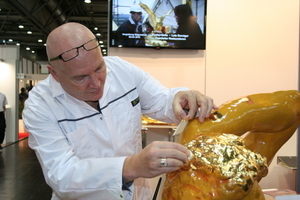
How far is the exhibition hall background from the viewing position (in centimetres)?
317

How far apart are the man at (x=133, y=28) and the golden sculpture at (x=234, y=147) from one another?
2094 millimetres

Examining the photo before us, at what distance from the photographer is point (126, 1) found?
2.99m

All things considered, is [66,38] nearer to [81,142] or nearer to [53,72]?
[53,72]

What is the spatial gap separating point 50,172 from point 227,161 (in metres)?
0.63

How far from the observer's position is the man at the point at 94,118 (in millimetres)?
942

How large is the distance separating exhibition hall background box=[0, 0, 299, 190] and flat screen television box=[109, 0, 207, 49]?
0.13 metres

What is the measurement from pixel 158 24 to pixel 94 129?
6.56 ft

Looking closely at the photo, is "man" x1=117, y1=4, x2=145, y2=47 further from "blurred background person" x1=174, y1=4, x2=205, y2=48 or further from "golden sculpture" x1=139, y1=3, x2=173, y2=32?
"blurred background person" x1=174, y1=4, x2=205, y2=48

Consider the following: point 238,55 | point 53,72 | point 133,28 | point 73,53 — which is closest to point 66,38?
point 73,53

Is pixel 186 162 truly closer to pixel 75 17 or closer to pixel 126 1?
pixel 126 1

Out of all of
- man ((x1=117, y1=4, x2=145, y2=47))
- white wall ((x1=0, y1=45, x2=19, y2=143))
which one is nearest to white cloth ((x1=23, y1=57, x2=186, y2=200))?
man ((x1=117, y1=4, x2=145, y2=47))

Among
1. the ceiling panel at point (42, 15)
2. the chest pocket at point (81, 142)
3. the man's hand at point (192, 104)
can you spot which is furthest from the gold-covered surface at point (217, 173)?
the ceiling panel at point (42, 15)

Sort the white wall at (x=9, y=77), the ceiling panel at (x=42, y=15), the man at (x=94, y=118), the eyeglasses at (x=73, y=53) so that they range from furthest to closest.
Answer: the white wall at (x=9, y=77) → the ceiling panel at (x=42, y=15) → the eyeglasses at (x=73, y=53) → the man at (x=94, y=118)

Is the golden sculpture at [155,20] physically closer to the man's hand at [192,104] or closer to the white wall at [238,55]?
the white wall at [238,55]
